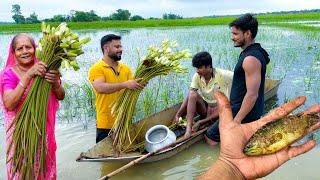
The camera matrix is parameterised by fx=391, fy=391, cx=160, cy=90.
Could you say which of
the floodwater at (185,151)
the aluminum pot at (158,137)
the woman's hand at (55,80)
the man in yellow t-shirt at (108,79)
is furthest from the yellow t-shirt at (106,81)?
the woman's hand at (55,80)

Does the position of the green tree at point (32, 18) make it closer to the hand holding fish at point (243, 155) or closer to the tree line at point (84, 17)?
the tree line at point (84, 17)

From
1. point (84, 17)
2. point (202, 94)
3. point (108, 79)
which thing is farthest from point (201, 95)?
point (84, 17)

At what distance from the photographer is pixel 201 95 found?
5.32 m

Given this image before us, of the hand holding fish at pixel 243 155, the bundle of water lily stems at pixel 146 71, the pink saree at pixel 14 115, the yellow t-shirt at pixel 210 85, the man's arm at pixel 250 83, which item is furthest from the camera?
the yellow t-shirt at pixel 210 85

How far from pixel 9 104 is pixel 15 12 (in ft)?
238

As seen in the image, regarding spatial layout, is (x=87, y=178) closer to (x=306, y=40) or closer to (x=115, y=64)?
(x=115, y=64)

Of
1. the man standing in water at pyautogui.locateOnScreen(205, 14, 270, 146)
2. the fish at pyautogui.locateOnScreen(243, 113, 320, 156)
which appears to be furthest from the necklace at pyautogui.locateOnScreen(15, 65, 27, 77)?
the man standing in water at pyautogui.locateOnScreen(205, 14, 270, 146)

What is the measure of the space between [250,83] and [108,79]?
146 centimetres

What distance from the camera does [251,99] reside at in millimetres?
3703

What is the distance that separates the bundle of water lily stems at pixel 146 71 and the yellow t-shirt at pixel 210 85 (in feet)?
2.06

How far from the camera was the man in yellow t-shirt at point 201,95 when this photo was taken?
477cm

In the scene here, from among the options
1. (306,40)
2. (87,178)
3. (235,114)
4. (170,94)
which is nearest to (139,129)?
(87,178)

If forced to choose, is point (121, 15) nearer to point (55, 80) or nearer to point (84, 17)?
point (84, 17)

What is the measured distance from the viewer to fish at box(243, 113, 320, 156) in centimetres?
169
